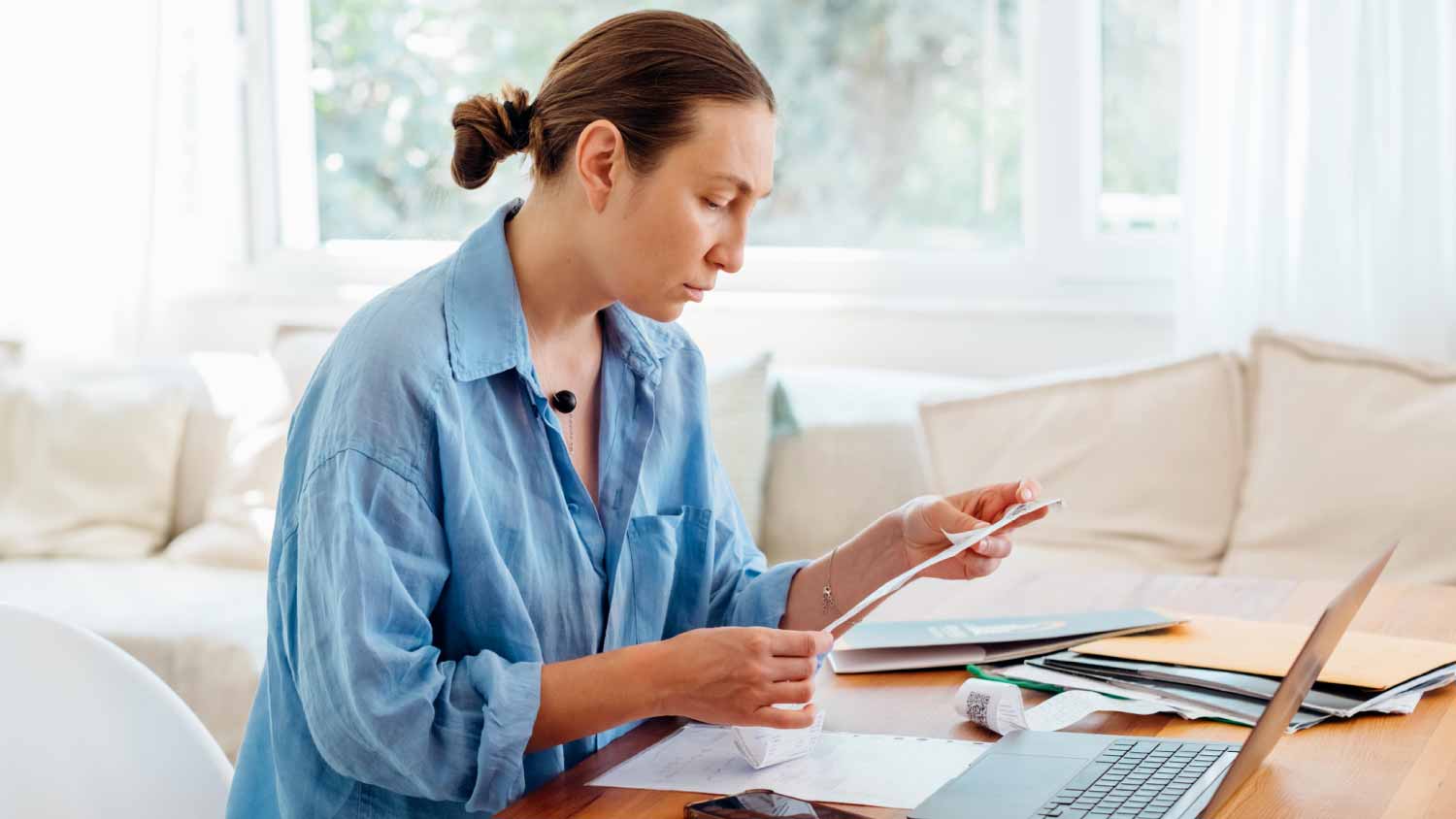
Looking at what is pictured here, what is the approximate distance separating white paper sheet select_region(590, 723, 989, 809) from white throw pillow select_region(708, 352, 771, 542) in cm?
166

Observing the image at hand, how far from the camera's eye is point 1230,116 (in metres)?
2.79

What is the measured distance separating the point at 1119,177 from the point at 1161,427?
0.73 m

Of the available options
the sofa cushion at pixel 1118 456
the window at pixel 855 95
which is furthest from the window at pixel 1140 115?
the sofa cushion at pixel 1118 456

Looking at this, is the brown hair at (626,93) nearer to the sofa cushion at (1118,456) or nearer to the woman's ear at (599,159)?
the woman's ear at (599,159)

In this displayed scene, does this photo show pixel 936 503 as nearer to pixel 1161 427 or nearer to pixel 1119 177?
pixel 1161 427

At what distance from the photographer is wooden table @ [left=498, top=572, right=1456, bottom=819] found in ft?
3.56

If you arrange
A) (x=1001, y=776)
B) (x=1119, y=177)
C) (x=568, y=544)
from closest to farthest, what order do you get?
(x=1001, y=776), (x=568, y=544), (x=1119, y=177)

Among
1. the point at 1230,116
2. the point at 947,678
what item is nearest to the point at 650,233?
the point at 947,678

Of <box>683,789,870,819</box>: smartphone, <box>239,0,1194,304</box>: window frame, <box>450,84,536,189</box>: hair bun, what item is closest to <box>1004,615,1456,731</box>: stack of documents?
<box>683,789,870,819</box>: smartphone

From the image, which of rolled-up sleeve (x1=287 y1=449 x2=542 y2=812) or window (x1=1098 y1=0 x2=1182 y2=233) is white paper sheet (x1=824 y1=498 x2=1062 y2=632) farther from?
window (x1=1098 y1=0 x2=1182 y2=233)

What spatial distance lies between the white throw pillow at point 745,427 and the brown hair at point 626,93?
4.93ft

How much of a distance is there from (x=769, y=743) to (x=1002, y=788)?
184mm

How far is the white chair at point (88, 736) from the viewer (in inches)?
47.1

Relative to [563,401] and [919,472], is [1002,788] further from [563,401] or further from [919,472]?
[919,472]
